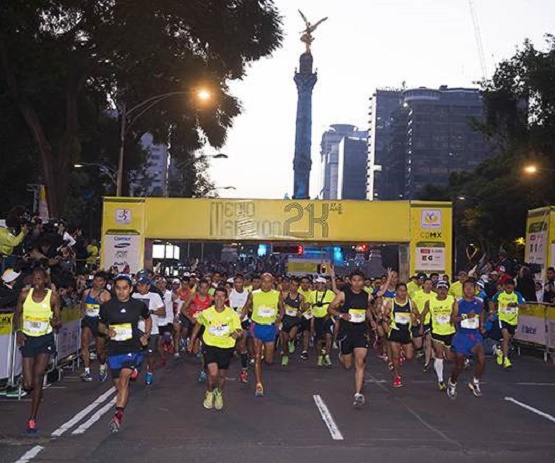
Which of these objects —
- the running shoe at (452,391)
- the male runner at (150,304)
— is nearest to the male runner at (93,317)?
the male runner at (150,304)

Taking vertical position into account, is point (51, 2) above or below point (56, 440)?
A: above

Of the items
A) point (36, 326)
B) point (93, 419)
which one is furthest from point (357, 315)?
point (36, 326)

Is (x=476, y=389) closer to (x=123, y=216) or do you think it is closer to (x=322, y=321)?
(x=322, y=321)

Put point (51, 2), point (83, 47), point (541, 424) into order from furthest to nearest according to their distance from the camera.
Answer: point (83, 47)
point (51, 2)
point (541, 424)

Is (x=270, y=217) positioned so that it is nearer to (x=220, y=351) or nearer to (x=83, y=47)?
(x=83, y=47)

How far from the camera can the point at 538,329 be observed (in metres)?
21.1

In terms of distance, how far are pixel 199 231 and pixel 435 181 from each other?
140 meters

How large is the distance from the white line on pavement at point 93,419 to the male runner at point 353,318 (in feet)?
11.8

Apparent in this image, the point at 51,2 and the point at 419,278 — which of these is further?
the point at 51,2

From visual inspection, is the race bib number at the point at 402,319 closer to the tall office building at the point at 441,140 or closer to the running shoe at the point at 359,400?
the running shoe at the point at 359,400

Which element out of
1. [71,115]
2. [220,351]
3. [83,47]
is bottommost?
[220,351]

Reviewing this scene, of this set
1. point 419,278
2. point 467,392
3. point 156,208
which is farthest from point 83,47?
point 467,392

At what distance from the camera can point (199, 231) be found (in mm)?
27234

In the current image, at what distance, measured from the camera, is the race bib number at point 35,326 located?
10242 millimetres
